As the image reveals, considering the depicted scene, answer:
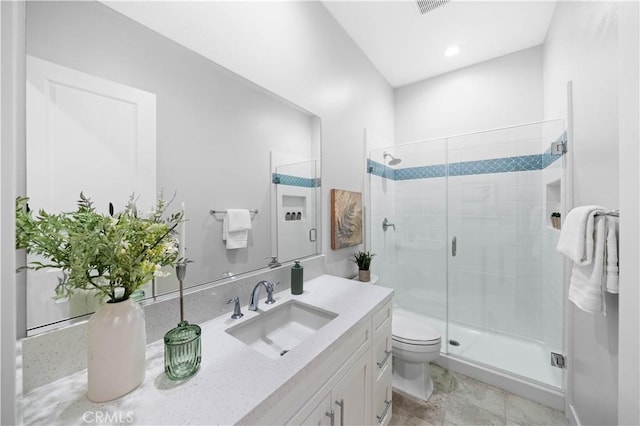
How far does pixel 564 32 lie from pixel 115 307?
9.23 ft

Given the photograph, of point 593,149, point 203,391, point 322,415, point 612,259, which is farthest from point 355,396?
point 593,149

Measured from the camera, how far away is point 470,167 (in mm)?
2293

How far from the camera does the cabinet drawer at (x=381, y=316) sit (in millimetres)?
1229

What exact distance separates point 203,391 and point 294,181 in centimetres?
115

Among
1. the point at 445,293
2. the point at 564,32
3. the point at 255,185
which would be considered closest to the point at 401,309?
the point at 445,293

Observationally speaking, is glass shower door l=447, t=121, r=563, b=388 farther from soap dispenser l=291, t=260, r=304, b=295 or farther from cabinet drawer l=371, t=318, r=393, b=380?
soap dispenser l=291, t=260, r=304, b=295

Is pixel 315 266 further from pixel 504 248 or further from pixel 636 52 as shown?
pixel 504 248

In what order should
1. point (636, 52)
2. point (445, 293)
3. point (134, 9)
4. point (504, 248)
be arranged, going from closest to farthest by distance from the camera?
point (636, 52) < point (134, 9) < point (504, 248) < point (445, 293)

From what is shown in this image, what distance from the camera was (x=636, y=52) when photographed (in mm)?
595

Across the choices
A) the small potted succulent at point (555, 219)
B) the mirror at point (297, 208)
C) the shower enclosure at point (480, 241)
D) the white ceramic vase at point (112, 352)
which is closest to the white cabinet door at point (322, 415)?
the white ceramic vase at point (112, 352)

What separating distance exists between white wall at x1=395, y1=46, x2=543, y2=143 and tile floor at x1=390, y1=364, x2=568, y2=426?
239 centimetres

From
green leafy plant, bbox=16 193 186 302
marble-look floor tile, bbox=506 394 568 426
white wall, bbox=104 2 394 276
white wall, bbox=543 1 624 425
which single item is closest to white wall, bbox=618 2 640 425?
white wall, bbox=543 1 624 425

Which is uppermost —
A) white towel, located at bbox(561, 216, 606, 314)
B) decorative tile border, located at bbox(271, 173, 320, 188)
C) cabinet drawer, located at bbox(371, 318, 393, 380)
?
decorative tile border, located at bbox(271, 173, 320, 188)

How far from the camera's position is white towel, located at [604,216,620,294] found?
91 cm
